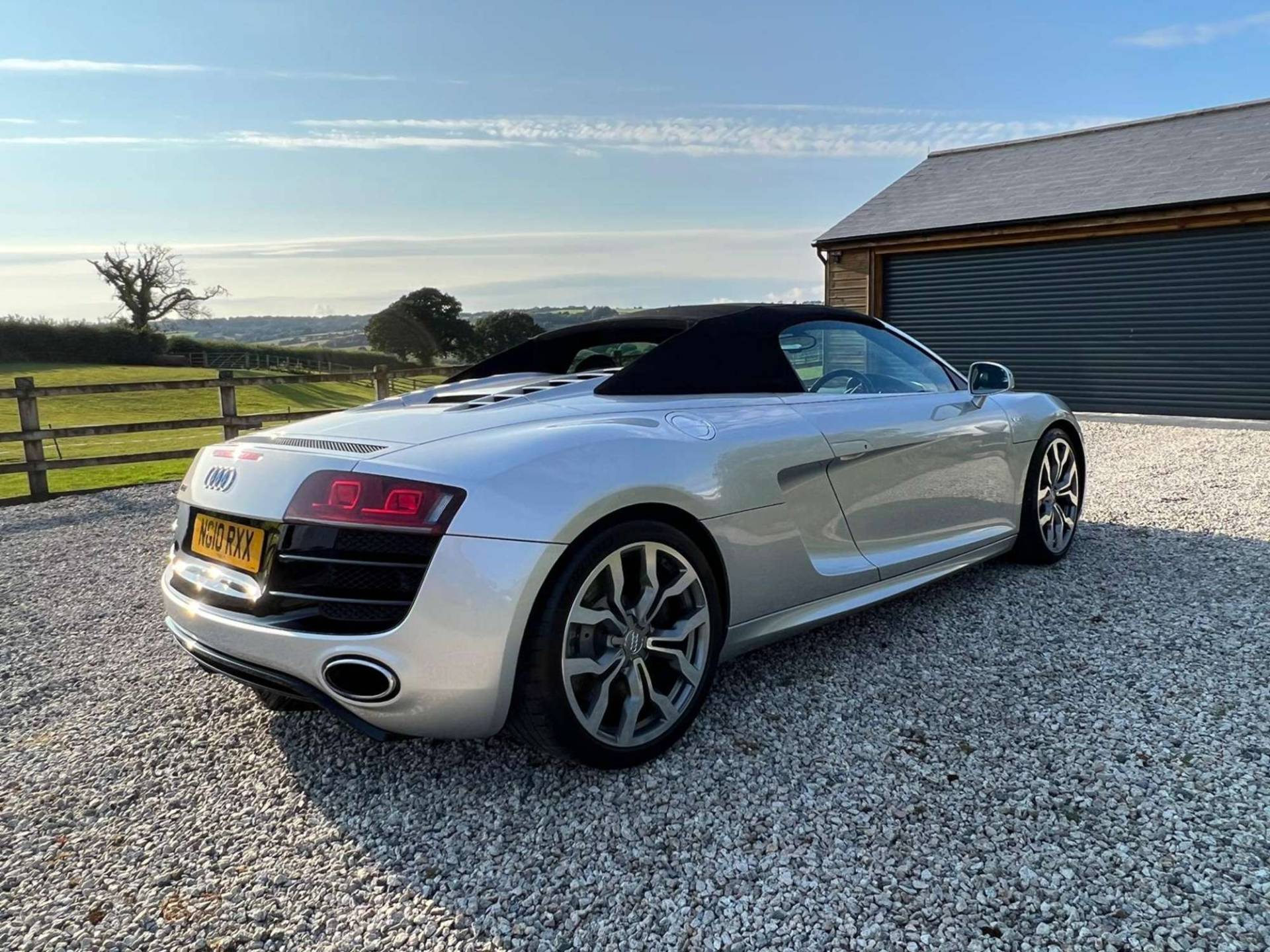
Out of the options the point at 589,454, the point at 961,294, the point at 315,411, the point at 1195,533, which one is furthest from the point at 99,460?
the point at 961,294

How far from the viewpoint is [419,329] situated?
41.2 meters

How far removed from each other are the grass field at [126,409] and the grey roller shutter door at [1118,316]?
9534mm

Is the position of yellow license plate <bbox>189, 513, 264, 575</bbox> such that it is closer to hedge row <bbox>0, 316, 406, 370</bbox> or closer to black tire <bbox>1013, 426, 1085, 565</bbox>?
black tire <bbox>1013, 426, 1085, 565</bbox>

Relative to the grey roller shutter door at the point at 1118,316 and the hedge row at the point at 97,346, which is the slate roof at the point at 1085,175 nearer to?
the grey roller shutter door at the point at 1118,316

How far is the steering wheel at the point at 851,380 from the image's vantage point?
11.0ft

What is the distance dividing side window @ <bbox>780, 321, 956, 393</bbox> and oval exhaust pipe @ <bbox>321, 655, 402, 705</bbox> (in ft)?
6.11

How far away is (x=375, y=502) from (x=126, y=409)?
107ft

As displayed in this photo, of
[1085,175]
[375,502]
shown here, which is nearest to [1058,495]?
[375,502]

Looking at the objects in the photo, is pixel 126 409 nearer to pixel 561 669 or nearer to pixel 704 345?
pixel 704 345

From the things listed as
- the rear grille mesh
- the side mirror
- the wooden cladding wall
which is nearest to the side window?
the side mirror

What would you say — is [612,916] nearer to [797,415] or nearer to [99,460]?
[797,415]

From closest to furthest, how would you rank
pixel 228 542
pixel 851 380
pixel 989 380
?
pixel 228 542 < pixel 851 380 < pixel 989 380

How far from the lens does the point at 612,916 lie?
187 cm

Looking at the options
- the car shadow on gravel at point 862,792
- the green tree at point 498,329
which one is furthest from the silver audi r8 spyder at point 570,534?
the green tree at point 498,329
